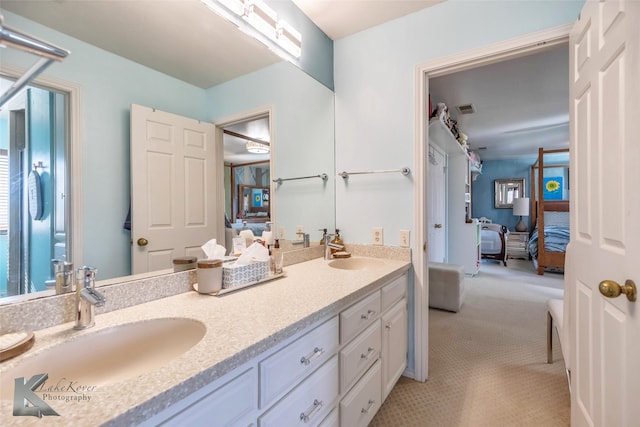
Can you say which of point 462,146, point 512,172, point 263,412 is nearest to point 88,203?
point 263,412

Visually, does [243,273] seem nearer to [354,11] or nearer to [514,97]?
[354,11]

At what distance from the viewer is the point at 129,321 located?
0.91 metres

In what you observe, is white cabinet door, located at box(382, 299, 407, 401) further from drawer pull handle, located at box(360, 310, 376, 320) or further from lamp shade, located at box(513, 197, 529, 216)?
lamp shade, located at box(513, 197, 529, 216)

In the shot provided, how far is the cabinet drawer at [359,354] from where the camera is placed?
1202 millimetres

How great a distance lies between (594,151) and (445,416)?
4.92ft

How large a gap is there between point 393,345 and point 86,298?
1.48 meters

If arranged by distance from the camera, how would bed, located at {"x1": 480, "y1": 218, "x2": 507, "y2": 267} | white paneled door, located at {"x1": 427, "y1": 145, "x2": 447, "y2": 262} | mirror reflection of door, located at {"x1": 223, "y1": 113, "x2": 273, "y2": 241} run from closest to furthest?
mirror reflection of door, located at {"x1": 223, "y1": 113, "x2": 273, "y2": 241}, white paneled door, located at {"x1": 427, "y1": 145, "x2": 447, "y2": 262}, bed, located at {"x1": 480, "y1": 218, "x2": 507, "y2": 267}

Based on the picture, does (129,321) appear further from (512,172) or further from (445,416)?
(512,172)

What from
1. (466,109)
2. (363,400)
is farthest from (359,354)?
(466,109)

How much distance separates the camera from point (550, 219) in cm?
626

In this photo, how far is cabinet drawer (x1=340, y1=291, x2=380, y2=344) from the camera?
120 cm

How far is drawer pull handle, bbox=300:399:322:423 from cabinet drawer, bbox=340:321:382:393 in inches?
6.6

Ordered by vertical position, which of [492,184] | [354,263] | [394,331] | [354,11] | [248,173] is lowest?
[394,331]

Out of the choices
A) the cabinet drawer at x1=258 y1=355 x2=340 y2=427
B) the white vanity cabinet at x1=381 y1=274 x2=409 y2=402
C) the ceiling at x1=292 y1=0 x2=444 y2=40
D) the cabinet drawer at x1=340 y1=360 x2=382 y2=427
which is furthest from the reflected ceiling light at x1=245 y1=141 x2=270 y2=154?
the cabinet drawer at x1=340 y1=360 x2=382 y2=427
